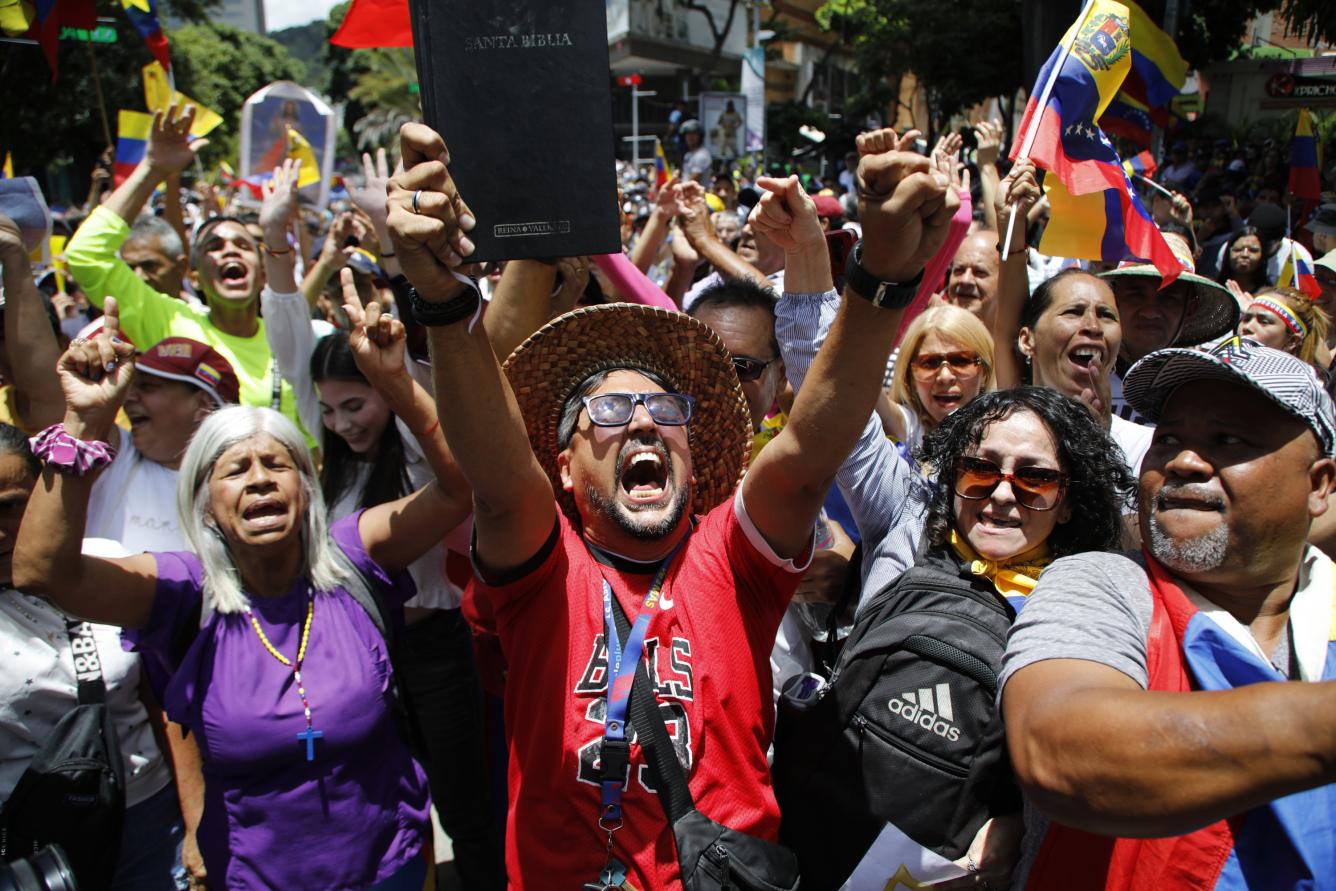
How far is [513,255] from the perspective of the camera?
6.23 ft

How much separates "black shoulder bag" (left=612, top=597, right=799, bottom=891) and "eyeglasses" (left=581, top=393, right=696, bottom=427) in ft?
1.90

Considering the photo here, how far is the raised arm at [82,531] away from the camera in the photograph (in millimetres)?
2213

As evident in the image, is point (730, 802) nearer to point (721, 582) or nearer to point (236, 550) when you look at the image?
point (721, 582)

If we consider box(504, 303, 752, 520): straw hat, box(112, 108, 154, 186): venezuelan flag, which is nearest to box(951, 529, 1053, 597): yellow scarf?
Result: box(504, 303, 752, 520): straw hat

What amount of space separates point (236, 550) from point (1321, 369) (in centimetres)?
475

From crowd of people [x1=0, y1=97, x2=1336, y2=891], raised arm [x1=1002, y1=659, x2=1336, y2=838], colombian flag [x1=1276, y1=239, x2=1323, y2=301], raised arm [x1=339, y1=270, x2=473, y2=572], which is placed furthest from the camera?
colombian flag [x1=1276, y1=239, x2=1323, y2=301]

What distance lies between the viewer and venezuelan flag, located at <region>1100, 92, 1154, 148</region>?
5648 mm

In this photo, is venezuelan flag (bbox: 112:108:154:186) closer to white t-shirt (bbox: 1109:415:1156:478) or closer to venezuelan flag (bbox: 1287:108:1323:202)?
white t-shirt (bbox: 1109:415:1156:478)

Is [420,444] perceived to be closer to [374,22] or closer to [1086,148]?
[374,22]

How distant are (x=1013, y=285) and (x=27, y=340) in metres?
3.37

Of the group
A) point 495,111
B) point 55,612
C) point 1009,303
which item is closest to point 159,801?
point 55,612

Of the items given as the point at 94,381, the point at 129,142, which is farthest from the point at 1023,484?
the point at 129,142

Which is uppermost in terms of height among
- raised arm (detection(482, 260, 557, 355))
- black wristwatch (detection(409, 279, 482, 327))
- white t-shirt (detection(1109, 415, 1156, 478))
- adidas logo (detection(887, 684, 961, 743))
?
black wristwatch (detection(409, 279, 482, 327))

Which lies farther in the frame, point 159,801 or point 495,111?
point 159,801
